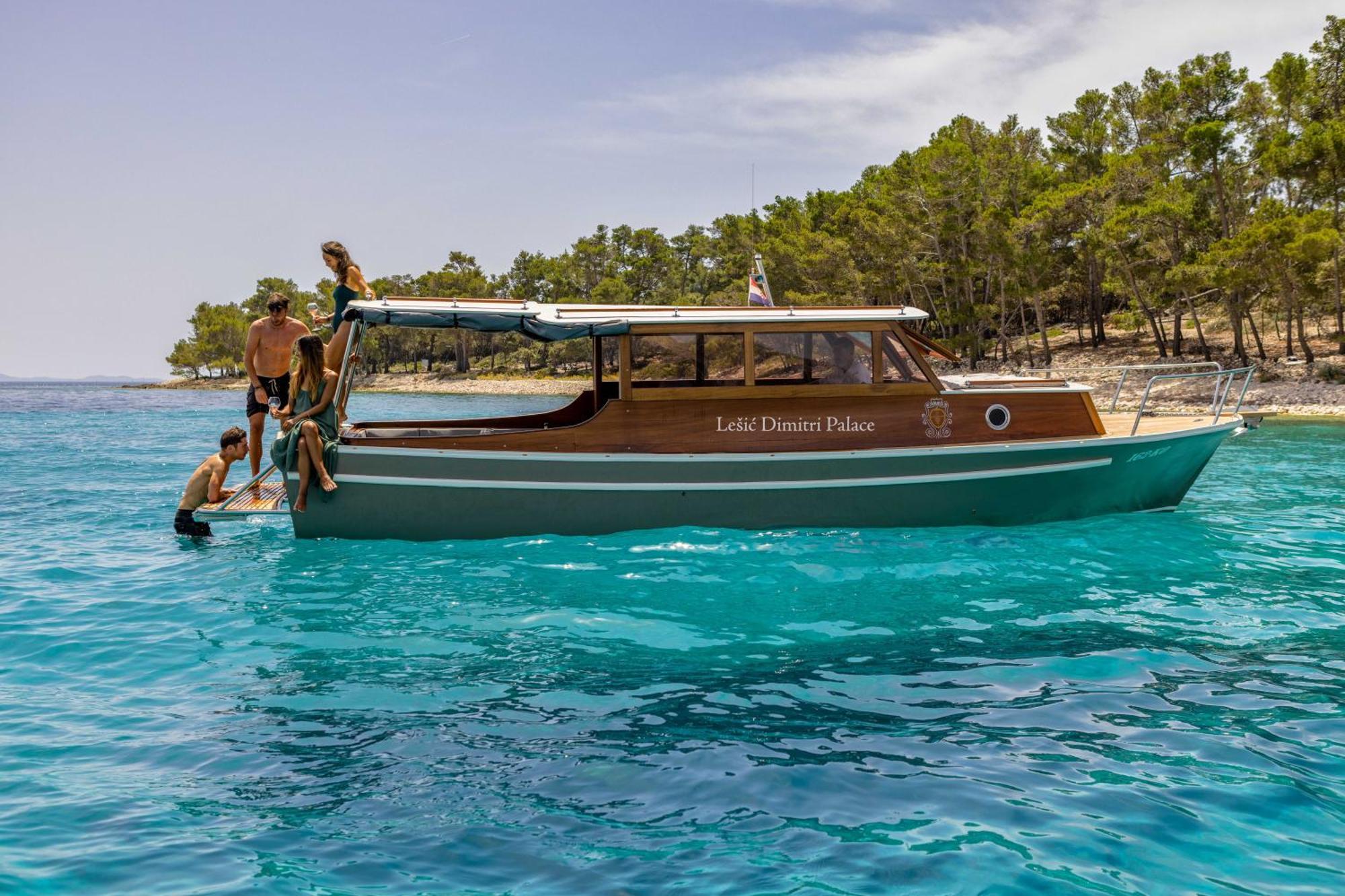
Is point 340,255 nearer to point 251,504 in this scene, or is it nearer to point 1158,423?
point 251,504

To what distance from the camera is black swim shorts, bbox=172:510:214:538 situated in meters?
11.2

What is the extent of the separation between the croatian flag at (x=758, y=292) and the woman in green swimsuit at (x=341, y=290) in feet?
14.8

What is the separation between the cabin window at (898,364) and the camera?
1034 centimetres

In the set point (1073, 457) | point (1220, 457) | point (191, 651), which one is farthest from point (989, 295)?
point (191, 651)

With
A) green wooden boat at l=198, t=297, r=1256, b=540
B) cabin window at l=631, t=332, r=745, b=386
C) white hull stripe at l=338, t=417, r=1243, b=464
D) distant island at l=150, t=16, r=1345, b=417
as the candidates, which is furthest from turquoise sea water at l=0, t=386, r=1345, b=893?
distant island at l=150, t=16, r=1345, b=417

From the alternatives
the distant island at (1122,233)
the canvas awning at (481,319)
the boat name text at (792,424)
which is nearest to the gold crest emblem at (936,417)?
the boat name text at (792,424)

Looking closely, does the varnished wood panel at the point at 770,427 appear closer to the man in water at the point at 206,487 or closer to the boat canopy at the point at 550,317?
the boat canopy at the point at 550,317

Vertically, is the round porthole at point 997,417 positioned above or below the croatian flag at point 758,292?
below

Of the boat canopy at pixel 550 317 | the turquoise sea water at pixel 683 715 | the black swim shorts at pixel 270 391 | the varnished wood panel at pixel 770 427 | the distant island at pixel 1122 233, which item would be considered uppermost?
the distant island at pixel 1122 233

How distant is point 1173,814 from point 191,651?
21.1ft

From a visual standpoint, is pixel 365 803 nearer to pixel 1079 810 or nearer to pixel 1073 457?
pixel 1079 810

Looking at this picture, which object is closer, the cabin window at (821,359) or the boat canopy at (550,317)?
the boat canopy at (550,317)

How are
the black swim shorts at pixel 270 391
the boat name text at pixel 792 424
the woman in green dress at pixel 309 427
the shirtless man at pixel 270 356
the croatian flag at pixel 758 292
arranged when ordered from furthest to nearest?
the croatian flag at pixel 758 292 → the black swim shorts at pixel 270 391 → the shirtless man at pixel 270 356 → the boat name text at pixel 792 424 → the woman in green dress at pixel 309 427

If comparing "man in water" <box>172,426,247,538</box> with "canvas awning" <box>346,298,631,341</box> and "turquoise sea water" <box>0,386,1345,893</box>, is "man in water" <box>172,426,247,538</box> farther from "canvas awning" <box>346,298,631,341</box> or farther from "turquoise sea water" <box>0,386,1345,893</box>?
"canvas awning" <box>346,298,631,341</box>
